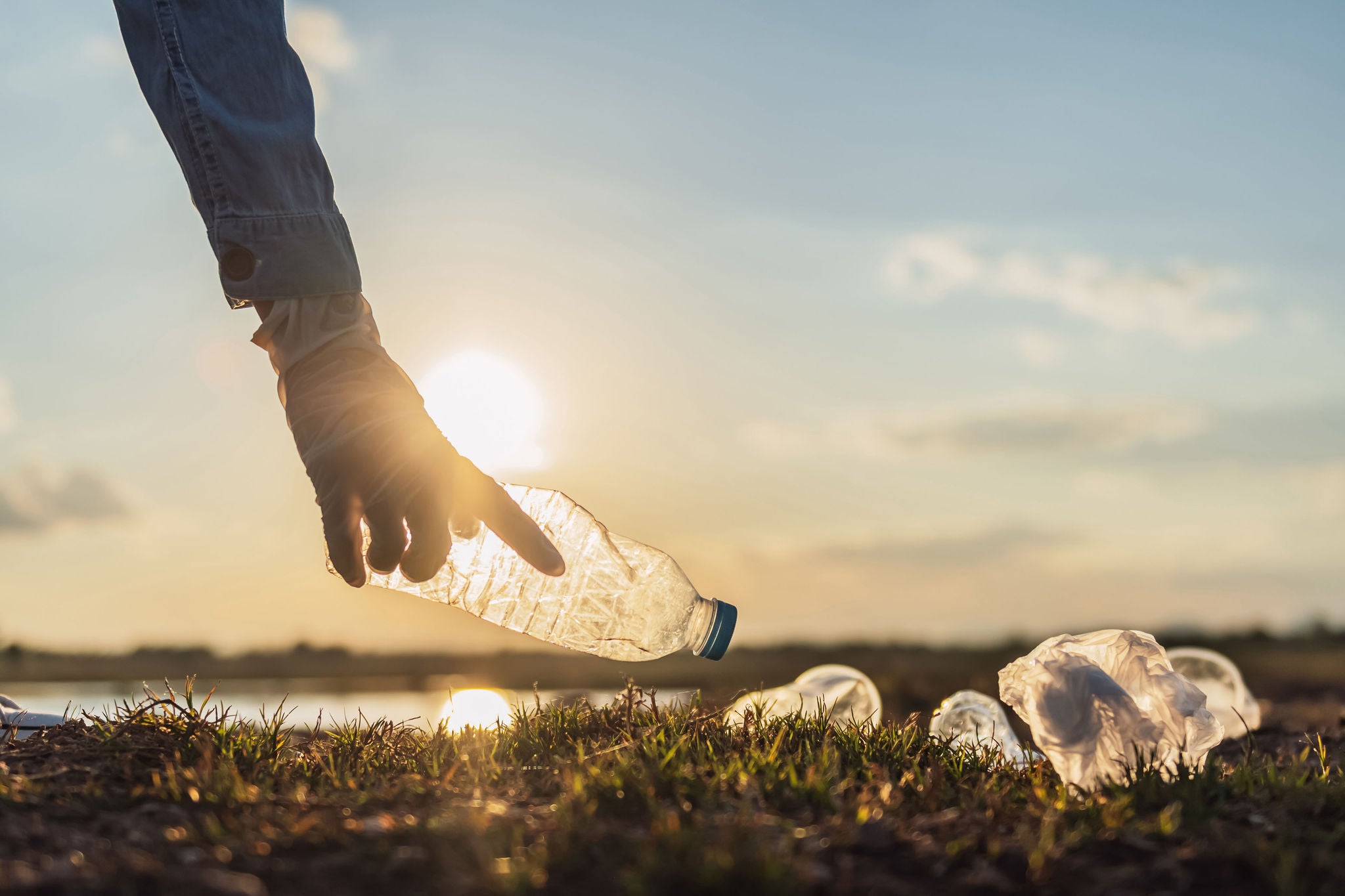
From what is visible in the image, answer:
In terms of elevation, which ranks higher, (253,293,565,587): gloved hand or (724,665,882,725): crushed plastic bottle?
(253,293,565,587): gloved hand

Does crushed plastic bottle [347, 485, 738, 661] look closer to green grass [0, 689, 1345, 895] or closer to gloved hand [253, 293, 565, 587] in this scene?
Answer: green grass [0, 689, 1345, 895]

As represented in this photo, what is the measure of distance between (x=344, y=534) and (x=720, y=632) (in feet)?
4.73

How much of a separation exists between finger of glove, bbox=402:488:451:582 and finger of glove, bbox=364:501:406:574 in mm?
30

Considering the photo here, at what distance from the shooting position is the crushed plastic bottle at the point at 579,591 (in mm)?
4430

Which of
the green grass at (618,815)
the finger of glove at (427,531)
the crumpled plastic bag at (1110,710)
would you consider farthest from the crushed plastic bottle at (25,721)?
the crumpled plastic bag at (1110,710)

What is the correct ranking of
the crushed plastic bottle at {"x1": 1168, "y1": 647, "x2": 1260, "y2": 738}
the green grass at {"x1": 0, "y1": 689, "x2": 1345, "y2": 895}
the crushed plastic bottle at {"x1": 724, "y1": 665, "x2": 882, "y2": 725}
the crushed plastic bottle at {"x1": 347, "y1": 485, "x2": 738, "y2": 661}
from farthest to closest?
the crushed plastic bottle at {"x1": 1168, "y1": 647, "x2": 1260, "y2": 738} → the crushed plastic bottle at {"x1": 724, "y1": 665, "x2": 882, "y2": 725} → the crushed plastic bottle at {"x1": 347, "y1": 485, "x2": 738, "y2": 661} → the green grass at {"x1": 0, "y1": 689, "x2": 1345, "y2": 895}

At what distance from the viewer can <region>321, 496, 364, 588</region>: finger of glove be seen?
124 inches

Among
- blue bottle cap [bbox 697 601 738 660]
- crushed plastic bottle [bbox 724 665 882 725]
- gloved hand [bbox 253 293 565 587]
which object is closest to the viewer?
gloved hand [bbox 253 293 565 587]

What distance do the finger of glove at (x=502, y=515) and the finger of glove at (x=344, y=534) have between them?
0.33 m

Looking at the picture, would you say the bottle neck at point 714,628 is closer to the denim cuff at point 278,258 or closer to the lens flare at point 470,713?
the lens flare at point 470,713

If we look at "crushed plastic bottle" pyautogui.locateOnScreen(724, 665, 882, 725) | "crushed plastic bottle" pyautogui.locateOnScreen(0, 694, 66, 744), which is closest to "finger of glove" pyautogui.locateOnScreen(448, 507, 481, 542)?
"crushed plastic bottle" pyautogui.locateOnScreen(0, 694, 66, 744)

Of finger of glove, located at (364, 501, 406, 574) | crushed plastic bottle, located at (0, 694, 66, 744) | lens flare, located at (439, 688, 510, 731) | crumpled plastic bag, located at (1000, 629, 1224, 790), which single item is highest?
finger of glove, located at (364, 501, 406, 574)

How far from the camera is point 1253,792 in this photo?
3057 millimetres

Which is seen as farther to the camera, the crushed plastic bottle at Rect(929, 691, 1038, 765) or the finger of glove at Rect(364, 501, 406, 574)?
the crushed plastic bottle at Rect(929, 691, 1038, 765)
